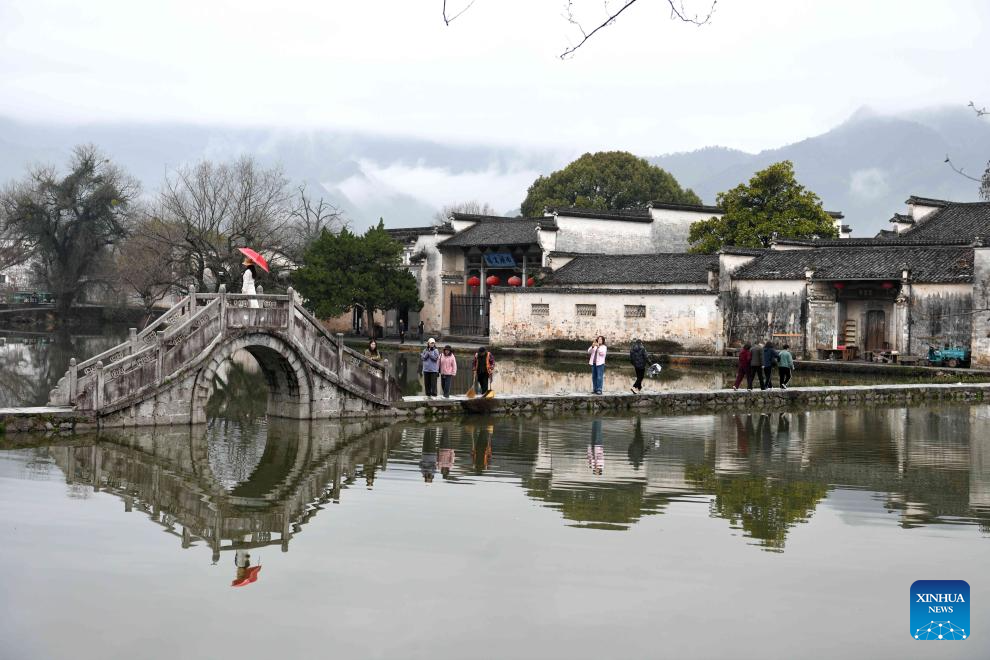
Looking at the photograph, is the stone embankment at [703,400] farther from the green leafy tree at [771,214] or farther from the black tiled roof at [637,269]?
the green leafy tree at [771,214]

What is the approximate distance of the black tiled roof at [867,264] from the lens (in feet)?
118

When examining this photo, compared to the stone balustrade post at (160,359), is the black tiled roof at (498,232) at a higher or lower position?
higher

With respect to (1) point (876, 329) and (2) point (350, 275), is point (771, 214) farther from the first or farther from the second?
(2) point (350, 275)

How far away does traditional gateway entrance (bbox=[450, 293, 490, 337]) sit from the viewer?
168 feet

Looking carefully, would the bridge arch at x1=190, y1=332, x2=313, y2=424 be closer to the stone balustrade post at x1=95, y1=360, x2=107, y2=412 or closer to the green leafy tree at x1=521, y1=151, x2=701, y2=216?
the stone balustrade post at x1=95, y1=360, x2=107, y2=412

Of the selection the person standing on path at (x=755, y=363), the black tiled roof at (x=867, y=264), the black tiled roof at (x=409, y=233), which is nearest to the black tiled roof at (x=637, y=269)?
the black tiled roof at (x=867, y=264)

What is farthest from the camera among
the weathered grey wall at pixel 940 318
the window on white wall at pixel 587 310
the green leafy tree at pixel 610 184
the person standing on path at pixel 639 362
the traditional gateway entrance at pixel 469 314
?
the green leafy tree at pixel 610 184

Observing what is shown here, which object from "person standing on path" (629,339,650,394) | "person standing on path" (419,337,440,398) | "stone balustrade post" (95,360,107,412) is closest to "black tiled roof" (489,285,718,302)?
"person standing on path" (629,339,650,394)

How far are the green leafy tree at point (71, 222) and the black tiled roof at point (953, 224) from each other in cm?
4179

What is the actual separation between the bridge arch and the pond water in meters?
0.77

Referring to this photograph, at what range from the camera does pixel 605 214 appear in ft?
168

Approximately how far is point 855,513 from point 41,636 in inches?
343

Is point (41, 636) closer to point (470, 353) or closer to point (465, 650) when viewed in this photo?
point (465, 650)

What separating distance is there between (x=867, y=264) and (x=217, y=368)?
2588cm
